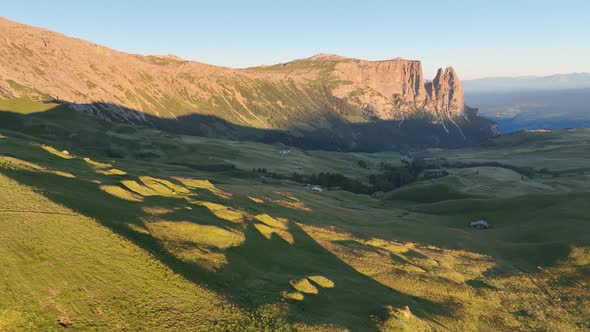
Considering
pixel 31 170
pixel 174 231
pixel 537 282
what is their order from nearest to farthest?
pixel 174 231, pixel 31 170, pixel 537 282

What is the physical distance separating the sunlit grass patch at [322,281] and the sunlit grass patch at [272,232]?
38.9ft

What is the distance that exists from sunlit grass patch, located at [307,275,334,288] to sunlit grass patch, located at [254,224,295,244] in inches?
467

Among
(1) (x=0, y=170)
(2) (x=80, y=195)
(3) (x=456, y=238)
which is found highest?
(1) (x=0, y=170)

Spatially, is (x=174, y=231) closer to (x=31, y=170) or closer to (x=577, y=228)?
(x=31, y=170)

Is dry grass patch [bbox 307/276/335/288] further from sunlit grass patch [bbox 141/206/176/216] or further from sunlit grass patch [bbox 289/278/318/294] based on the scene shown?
sunlit grass patch [bbox 141/206/176/216]

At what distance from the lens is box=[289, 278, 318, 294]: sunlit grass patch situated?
1476 inches

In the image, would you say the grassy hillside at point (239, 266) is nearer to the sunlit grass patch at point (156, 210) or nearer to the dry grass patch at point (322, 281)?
the dry grass patch at point (322, 281)

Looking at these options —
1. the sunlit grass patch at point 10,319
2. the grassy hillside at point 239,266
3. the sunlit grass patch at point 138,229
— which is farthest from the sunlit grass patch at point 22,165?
the sunlit grass patch at point 10,319

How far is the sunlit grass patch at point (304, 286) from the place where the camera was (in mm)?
37500

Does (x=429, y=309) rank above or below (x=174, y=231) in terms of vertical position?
below

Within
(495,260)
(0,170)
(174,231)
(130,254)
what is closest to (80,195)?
(0,170)

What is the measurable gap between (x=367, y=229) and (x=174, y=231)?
Result: 155 ft

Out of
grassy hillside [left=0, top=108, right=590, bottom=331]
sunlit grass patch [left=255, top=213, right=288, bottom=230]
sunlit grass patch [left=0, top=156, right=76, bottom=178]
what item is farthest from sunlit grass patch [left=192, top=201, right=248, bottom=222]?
sunlit grass patch [left=0, top=156, right=76, bottom=178]

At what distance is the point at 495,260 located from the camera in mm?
66938
